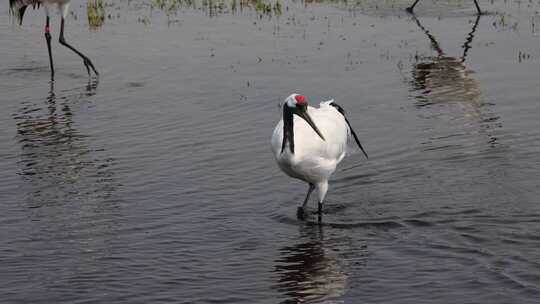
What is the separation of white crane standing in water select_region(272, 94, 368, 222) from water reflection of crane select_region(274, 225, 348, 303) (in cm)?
56

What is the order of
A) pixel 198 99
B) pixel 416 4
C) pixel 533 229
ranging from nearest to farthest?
pixel 533 229 → pixel 198 99 → pixel 416 4

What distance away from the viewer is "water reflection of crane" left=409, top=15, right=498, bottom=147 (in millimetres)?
12672

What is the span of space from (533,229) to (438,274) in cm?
128

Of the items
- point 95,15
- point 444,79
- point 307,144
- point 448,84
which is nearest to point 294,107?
point 307,144

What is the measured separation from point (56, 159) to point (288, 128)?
144 inches

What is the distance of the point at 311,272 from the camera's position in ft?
25.0

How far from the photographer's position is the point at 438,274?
24.1 ft

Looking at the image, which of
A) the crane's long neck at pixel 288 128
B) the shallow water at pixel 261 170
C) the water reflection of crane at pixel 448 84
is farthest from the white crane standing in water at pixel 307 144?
the water reflection of crane at pixel 448 84

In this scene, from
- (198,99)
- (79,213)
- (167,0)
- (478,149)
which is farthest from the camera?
(167,0)

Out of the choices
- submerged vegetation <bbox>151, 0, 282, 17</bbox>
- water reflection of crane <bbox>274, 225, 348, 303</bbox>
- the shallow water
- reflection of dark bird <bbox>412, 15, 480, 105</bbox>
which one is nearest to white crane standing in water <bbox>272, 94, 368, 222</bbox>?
the shallow water

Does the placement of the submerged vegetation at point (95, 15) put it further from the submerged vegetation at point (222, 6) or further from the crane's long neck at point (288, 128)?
the crane's long neck at point (288, 128)

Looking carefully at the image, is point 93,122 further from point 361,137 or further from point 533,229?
point 533,229

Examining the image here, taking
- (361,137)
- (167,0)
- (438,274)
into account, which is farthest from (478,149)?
(167,0)

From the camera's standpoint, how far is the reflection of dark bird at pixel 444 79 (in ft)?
44.4
